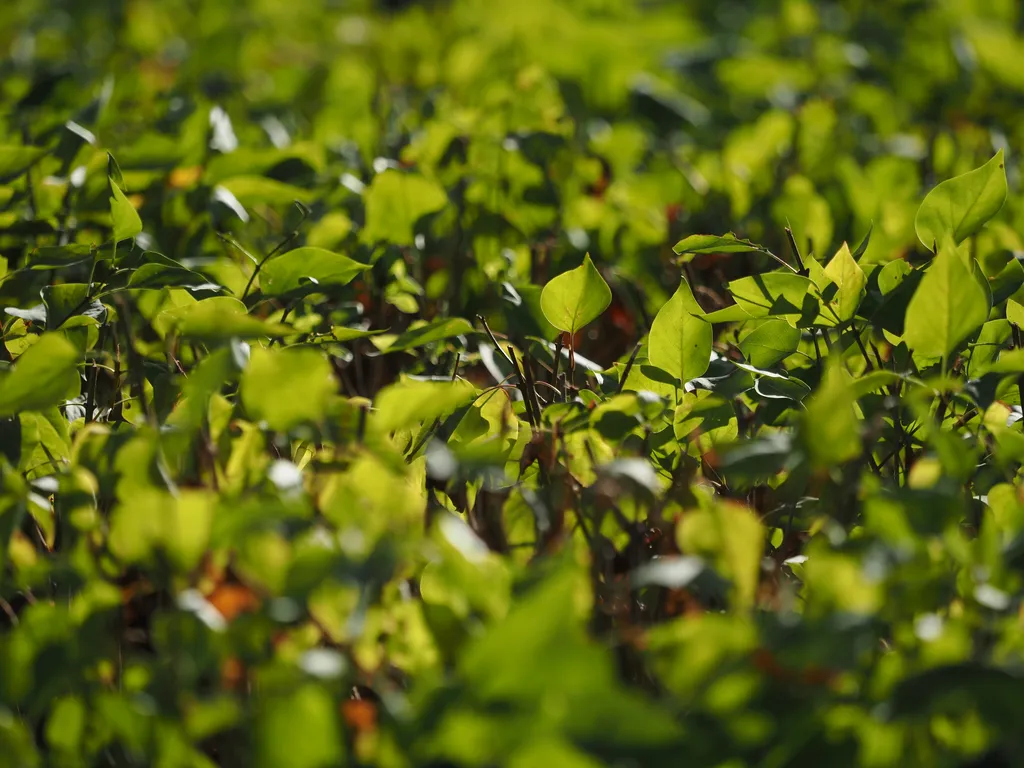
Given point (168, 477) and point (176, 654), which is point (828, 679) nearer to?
point (176, 654)

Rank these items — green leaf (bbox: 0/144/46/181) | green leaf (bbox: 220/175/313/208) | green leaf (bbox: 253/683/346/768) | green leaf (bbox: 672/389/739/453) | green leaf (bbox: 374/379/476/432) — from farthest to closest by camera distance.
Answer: green leaf (bbox: 220/175/313/208) < green leaf (bbox: 0/144/46/181) < green leaf (bbox: 672/389/739/453) < green leaf (bbox: 374/379/476/432) < green leaf (bbox: 253/683/346/768)

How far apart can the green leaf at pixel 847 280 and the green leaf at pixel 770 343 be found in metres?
0.07

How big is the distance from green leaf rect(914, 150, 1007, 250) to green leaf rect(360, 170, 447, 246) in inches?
27.0

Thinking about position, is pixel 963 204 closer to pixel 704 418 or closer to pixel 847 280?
pixel 847 280

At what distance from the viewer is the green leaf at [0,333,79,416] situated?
3.47 feet

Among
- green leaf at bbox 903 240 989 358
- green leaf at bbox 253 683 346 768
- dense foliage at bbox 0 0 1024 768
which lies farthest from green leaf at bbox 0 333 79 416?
green leaf at bbox 903 240 989 358

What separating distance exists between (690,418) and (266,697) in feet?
2.02

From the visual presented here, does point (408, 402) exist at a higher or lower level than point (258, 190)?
higher

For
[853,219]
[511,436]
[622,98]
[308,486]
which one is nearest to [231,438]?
[308,486]

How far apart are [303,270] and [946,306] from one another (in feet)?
2.41

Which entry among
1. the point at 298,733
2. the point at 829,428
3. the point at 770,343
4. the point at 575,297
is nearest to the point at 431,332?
the point at 575,297

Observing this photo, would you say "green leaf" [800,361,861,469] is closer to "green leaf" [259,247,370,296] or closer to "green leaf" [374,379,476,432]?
"green leaf" [374,379,476,432]

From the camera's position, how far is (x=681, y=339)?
4.11 ft

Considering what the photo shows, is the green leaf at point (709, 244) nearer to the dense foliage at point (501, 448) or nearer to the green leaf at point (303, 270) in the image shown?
the dense foliage at point (501, 448)
